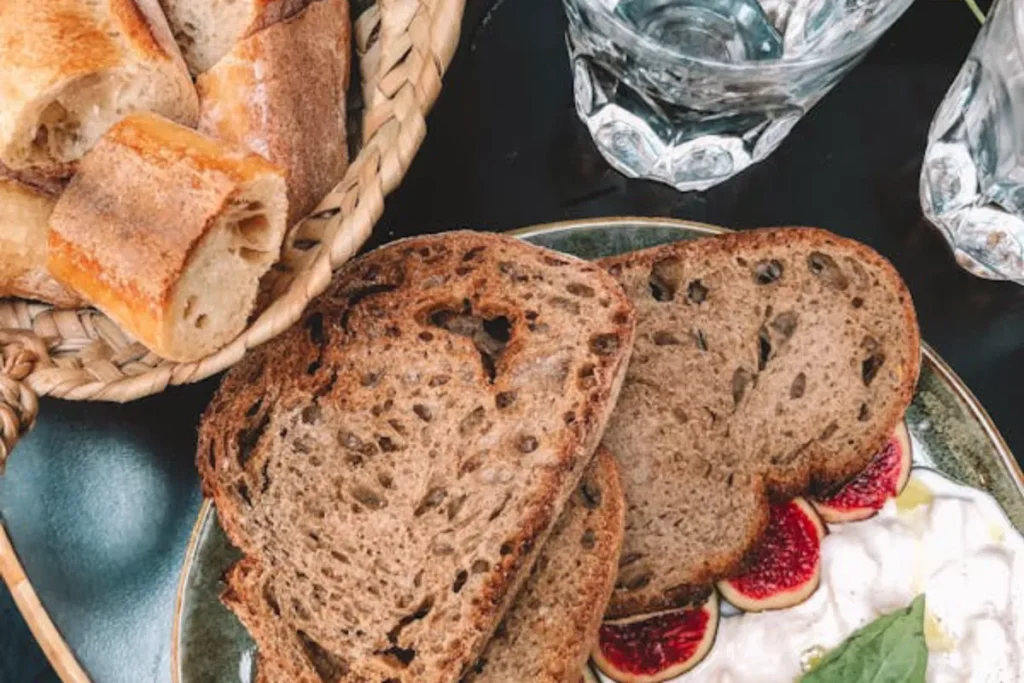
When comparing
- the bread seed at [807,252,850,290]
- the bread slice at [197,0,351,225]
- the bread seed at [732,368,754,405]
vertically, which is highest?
the bread slice at [197,0,351,225]

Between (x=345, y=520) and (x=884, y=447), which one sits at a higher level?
(x=345, y=520)

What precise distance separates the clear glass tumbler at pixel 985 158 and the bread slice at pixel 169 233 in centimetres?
107

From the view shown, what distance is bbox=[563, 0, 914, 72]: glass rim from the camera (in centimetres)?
172

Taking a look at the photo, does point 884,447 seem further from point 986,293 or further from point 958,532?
point 986,293

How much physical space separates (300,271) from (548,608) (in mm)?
532

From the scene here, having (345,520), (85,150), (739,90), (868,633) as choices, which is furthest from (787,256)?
(85,150)

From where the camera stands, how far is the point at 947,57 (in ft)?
6.84

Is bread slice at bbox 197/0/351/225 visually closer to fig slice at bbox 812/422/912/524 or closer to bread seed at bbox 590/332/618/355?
bread seed at bbox 590/332/618/355

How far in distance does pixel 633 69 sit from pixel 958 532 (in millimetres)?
813

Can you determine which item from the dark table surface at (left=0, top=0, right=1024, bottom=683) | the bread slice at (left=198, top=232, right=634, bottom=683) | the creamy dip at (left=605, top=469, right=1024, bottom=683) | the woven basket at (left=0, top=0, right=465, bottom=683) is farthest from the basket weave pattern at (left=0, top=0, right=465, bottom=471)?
the creamy dip at (left=605, top=469, right=1024, bottom=683)

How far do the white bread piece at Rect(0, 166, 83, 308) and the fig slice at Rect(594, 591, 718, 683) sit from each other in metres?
0.88

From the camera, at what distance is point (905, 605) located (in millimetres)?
1701

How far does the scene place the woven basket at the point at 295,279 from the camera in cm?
151

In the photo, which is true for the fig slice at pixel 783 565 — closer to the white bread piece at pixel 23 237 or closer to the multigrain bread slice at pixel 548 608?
the multigrain bread slice at pixel 548 608
